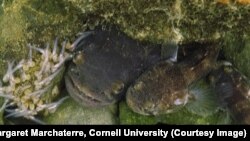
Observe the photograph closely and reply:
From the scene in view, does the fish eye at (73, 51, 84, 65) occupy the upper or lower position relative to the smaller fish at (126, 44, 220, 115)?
upper

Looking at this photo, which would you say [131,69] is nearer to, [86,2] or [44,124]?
[86,2]

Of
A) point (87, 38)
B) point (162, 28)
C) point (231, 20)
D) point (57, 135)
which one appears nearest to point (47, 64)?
point (87, 38)

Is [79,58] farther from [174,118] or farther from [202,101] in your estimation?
[202,101]

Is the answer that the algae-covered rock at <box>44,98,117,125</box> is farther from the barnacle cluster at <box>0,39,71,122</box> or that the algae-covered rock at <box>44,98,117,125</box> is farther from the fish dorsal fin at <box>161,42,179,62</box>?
the fish dorsal fin at <box>161,42,179,62</box>

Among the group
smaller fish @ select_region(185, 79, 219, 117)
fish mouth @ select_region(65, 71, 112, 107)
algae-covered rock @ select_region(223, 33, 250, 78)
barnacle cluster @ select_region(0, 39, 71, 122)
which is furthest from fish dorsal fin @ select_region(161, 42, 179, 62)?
barnacle cluster @ select_region(0, 39, 71, 122)

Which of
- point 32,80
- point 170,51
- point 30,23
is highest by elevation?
point 30,23

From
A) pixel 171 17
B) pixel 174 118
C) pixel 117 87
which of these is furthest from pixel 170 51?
pixel 174 118

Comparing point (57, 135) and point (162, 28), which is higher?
point (162, 28)
